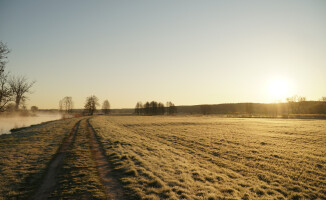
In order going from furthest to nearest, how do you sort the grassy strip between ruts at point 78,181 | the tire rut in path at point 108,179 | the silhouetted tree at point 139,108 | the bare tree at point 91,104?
the silhouetted tree at point 139,108, the bare tree at point 91,104, the tire rut in path at point 108,179, the grassy strip between ruts at point 78,181

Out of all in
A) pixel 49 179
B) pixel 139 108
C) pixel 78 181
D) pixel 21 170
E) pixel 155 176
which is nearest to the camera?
pixel 78 181

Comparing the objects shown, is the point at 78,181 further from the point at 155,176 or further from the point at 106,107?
the point at 106,107

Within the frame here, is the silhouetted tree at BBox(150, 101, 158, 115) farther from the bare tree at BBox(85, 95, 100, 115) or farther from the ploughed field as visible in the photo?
the ploughed field

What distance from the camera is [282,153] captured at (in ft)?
53.3

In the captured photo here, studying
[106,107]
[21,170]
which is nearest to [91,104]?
[106,107]

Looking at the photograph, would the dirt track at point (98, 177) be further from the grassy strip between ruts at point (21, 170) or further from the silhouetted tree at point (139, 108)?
the silhouetted tree at point (139, 108)

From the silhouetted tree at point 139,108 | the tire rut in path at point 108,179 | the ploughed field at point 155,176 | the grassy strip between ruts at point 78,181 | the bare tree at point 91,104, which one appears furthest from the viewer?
the silhouetted tree at point 139,108

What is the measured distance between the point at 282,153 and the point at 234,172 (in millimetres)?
8506

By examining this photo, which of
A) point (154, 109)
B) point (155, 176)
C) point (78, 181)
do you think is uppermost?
point (154, 109)

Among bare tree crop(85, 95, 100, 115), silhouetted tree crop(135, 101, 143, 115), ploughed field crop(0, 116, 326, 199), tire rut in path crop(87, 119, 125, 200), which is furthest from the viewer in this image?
silhouetted tree crop(135, 101, 143, 115)

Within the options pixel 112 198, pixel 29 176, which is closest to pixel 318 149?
pixel 112 198

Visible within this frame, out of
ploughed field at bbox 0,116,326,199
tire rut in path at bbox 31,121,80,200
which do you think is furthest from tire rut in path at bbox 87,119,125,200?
tire rut in path at bbox 31,121,80,200

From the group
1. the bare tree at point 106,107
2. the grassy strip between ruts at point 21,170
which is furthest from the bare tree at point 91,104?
the grassy strip between ruts at point 21,170

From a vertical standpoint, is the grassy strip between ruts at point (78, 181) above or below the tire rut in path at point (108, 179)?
above
